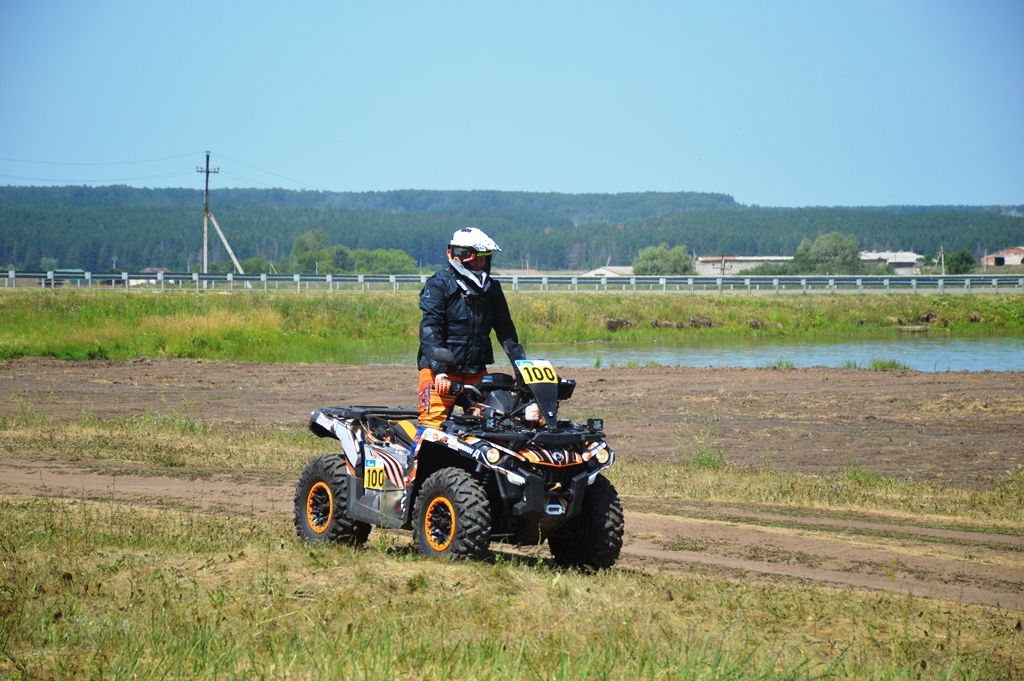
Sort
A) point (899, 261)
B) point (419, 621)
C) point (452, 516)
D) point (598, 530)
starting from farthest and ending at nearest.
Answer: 1. point (899, 261)
2. point (598, 530)
3. point (452, 516)
4. point (419, 621)

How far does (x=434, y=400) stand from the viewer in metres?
10.4

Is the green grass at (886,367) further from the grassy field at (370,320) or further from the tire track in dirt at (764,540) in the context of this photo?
the tire track in dirt at (764,540)

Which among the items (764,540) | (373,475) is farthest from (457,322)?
(764,540)

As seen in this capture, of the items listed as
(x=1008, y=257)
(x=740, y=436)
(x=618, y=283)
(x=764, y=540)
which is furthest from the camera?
(x=1008, y=257)

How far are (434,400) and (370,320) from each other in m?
39.7

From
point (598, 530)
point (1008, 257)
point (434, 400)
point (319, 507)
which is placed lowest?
point (319, 507)

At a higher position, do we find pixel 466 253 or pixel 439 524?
pixel 466 253

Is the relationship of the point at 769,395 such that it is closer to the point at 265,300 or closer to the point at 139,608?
the point at 139,608

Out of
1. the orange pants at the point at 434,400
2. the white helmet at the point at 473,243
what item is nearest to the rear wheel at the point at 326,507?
the orange pants at the point at 434,400

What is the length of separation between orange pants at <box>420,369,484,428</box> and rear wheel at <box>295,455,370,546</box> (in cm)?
113

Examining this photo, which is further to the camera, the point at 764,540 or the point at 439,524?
the point at 764,540

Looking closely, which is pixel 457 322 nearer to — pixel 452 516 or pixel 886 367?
pixel 452 516

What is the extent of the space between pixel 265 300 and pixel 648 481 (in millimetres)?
37664

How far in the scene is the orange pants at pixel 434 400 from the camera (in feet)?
34.0
